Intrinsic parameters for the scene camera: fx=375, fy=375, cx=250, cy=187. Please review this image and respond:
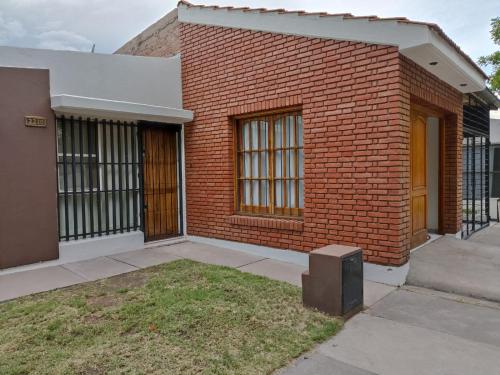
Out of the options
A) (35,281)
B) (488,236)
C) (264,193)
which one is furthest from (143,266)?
(488,236)

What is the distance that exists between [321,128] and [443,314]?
296 cm

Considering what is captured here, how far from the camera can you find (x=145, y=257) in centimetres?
670

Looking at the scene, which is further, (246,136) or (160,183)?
(160,183)

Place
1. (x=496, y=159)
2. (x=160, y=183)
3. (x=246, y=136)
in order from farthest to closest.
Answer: (x=496, y=159)
(x=160, y=183)
(x=246, y=136)

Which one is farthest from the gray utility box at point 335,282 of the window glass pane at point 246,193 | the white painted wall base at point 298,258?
the window glass pane at point 246,193

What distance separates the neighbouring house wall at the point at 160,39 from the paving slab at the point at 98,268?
4.68 metres

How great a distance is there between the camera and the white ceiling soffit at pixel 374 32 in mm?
4812

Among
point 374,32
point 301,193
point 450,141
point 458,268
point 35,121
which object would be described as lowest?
point 458,268

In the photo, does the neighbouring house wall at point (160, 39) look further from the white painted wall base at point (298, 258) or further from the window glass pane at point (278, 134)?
the white painted wall base at point (298, 258)

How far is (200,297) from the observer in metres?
4.52

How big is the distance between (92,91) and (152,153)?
64.7 inches

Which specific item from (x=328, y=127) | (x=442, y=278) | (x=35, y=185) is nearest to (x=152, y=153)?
(x=35, y=185)

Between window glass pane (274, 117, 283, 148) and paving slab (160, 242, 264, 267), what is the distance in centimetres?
203

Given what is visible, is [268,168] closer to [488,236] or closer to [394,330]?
[394,330]
